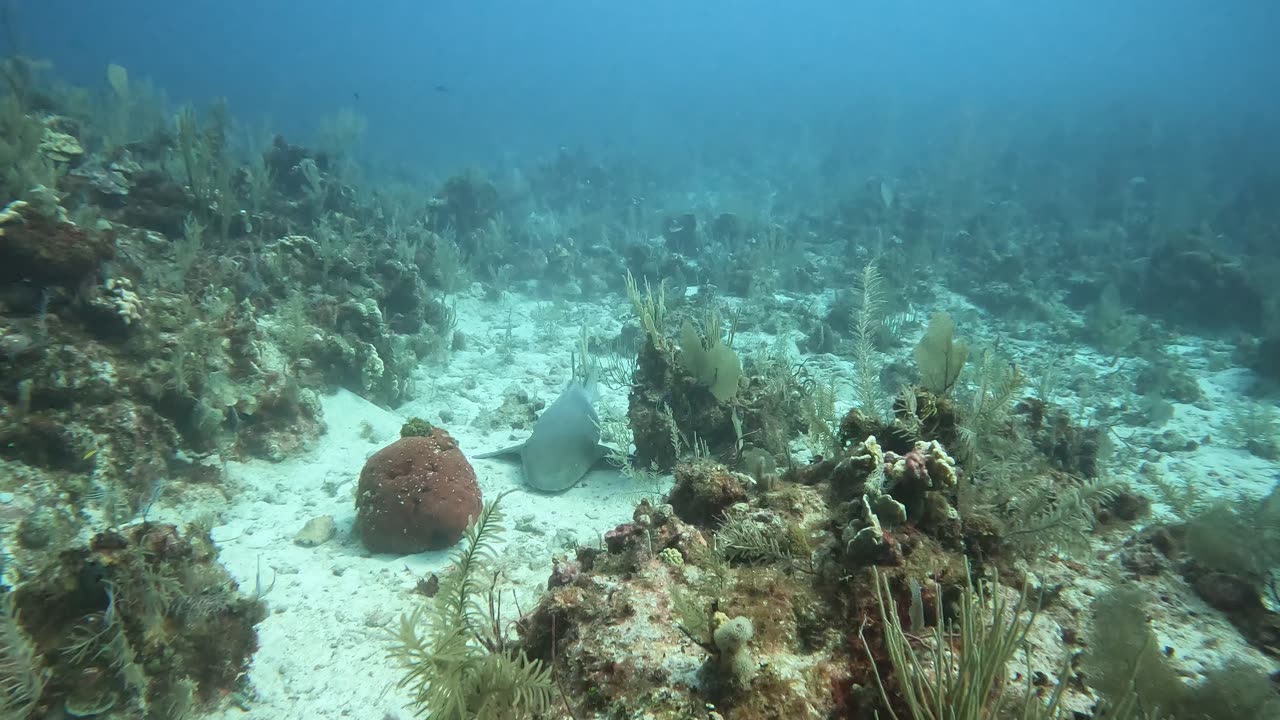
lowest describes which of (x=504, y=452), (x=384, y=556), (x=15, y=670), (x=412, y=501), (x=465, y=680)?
(x=504, y=452)

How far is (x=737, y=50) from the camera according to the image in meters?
119

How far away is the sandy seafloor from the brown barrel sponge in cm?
17

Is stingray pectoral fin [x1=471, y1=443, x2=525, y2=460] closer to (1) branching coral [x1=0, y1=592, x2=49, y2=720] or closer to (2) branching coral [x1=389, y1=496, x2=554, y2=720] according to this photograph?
(1) branching coral [x1=0, y1=592, x2=49, y2=720]

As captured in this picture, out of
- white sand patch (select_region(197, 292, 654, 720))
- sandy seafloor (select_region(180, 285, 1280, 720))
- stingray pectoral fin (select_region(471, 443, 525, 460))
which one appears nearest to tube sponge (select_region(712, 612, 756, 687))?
sandy seafloor (select_region(180, 285, 1280, 720))

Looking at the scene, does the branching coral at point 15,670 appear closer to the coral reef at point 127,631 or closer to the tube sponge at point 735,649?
the coral reef at point 127,631

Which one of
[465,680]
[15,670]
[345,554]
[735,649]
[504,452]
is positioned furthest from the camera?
[504,452]

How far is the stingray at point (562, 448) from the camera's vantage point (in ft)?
19.7

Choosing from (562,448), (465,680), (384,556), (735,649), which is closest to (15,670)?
(465,680)

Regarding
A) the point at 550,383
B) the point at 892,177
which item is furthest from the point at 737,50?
the point at 550,383

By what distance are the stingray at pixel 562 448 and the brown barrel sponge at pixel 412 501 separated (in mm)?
876

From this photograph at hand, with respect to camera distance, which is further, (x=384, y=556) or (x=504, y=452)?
(x=504, y=452)

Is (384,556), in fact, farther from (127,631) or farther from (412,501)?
(127,631)

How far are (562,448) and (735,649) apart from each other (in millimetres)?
4485

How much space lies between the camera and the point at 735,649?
1847mm
